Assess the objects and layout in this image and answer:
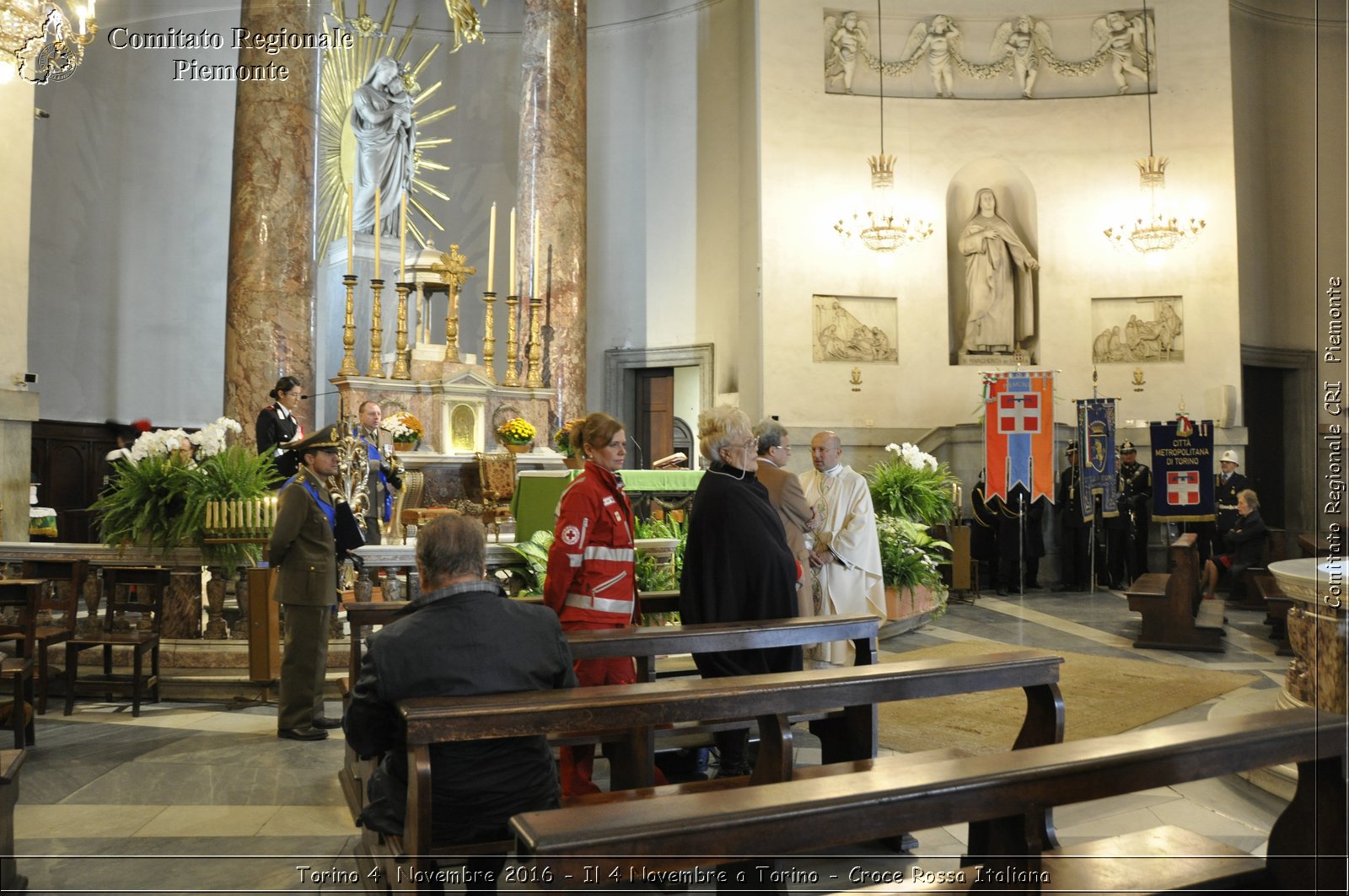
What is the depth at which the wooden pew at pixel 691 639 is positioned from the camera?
13.1 feet

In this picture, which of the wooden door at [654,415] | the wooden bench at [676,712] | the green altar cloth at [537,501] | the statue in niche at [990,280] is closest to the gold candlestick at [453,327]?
the green altar cloth at [537,501]

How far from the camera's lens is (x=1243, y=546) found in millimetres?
10711

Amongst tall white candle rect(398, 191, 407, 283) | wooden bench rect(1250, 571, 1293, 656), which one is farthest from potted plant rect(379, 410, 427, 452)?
wooden bench rect(1250, 571, 1293, 656)

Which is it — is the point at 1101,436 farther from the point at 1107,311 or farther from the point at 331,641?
the point at 331,641

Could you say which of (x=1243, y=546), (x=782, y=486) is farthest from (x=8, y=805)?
(x=1243, y=546)

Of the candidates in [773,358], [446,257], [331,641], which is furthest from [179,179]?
[331,641]

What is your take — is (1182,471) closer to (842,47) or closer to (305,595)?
(842,47)

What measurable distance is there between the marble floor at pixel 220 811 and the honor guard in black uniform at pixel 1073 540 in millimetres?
6828

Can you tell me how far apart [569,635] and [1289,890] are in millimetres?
2467

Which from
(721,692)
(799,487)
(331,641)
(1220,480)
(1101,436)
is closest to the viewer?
(721,692)

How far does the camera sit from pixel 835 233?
15.8 metres

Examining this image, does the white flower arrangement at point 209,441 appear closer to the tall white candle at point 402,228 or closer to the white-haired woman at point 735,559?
the white-haired woman at point 735,559

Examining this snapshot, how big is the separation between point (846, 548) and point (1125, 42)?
42.8ft

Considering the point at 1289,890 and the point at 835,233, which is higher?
the point at 835,233
